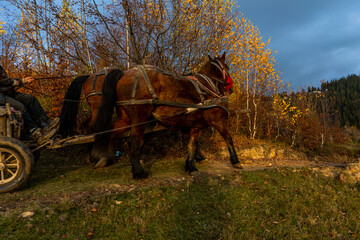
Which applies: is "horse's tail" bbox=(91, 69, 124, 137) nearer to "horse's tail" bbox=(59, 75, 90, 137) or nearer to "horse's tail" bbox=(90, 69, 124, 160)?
"horse's tail" bbox=(90, 69, 124, 160)

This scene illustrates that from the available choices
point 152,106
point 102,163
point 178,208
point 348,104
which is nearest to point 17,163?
Result: point 102,163

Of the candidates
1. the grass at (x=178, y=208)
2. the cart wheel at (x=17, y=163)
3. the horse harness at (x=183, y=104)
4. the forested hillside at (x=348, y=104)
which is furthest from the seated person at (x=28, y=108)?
the forested hillside at (x=348, y=104)

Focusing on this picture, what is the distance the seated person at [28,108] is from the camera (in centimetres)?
345

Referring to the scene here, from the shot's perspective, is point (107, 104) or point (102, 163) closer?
point (107, 104)

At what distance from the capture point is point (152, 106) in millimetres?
4195

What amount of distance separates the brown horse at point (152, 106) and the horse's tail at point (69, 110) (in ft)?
2.16

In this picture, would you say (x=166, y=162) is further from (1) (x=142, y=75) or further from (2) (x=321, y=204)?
(2) (x=321, y=204)

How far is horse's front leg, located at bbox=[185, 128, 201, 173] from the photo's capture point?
200 inches

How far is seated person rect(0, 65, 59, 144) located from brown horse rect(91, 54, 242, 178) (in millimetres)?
859

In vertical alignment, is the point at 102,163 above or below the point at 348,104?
below

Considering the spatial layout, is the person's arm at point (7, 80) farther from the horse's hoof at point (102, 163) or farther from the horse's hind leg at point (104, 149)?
the horse's hoof at point (102, 163)

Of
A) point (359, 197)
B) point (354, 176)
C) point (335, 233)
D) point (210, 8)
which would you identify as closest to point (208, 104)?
point (335, 233)

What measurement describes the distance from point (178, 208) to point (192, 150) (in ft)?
7.54

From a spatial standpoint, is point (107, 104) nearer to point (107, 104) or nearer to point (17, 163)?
point (107, 104)
